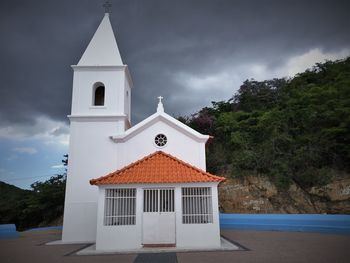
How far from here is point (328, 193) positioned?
18.5 meters

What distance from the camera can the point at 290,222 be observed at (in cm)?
1606

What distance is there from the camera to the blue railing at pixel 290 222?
553 inches

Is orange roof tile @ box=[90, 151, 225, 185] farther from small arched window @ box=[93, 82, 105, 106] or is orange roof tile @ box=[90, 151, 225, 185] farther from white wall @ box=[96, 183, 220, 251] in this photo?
small arched window @ box=[93, 82, 105, 106]

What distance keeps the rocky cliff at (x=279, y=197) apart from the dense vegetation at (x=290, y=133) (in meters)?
0.57

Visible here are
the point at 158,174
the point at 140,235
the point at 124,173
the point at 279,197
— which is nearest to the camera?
the point at 140,235

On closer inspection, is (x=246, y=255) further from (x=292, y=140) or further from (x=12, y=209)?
(x=12, y=209)

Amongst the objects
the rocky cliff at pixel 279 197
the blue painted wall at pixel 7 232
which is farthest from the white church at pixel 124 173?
the rocky cliff at pixel 279 197

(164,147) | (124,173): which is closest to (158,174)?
(124,173)

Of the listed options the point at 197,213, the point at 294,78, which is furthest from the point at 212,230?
the point at 294,78

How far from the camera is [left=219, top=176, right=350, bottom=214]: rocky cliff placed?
59.7 feet

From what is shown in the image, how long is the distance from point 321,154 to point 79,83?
17525mm

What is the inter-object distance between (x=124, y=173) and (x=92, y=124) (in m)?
4.69

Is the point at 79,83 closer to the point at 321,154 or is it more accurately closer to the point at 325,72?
the point at 321,154

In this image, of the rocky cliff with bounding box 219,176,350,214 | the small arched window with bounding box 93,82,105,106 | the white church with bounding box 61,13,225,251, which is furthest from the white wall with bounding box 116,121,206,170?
the rocky cliff with bounding box 219,176,350,214
